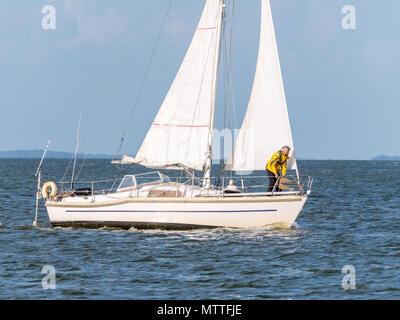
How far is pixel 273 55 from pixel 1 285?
13.0 meters

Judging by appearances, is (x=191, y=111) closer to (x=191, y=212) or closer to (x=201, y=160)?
(x=201, y=160)

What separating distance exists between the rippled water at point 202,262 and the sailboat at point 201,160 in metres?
0.67

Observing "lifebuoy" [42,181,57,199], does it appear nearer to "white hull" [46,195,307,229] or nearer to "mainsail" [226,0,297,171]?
"white hull" [46,195,307,229]

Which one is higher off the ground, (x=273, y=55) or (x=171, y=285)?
(x=273, y=55)

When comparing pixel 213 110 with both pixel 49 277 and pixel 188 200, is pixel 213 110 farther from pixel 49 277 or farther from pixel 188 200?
pixel 49 277

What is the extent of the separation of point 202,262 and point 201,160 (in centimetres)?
691

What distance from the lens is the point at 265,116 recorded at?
2481 centimetres

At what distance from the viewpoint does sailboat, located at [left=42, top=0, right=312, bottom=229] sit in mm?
23750

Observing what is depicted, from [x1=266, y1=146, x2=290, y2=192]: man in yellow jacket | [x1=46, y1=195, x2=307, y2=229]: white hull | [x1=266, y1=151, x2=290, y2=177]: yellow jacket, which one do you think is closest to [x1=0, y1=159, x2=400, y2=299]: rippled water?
[x1=46, y1=195, x2=307, y2=229]: white hull

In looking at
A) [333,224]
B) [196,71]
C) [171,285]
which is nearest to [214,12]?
[196,71]

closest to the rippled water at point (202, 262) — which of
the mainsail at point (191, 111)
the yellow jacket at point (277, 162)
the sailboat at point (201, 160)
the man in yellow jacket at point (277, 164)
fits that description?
the sailboat at point (201, 160)

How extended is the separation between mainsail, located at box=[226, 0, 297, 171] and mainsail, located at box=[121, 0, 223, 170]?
1503mm

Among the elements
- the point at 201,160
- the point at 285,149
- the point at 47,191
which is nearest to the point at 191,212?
the point at 201,160

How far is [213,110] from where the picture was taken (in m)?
25.9
